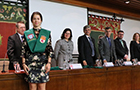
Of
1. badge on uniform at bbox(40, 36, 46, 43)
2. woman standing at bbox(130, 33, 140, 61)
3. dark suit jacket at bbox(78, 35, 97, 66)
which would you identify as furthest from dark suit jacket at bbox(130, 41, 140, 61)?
badge on uniform at bbox(40, 36, 46, 43)

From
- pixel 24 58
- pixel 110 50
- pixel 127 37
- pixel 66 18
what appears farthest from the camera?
pixel 127 37

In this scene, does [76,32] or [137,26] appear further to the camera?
[137,26]

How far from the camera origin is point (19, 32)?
3438mm

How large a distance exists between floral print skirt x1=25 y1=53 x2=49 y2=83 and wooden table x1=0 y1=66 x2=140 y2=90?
0.76 feet

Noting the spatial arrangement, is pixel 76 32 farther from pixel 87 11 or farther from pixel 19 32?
pixel 19 32

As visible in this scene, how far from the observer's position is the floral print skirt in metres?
2.19

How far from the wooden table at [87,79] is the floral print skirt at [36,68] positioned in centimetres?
23

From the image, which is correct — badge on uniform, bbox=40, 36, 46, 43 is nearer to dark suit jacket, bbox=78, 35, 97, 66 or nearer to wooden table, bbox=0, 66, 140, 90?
wooden table, bbox=0, 66, 140, 90

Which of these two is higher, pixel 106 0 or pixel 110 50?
pixel 106 0

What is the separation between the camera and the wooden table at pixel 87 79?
234 cm

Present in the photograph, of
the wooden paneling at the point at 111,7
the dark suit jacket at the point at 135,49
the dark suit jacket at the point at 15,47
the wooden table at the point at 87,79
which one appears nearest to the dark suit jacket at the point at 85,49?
the wooden table at the point at 87,79

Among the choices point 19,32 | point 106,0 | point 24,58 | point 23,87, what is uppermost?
point 106,0

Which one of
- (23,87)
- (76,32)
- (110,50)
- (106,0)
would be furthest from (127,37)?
(23,87)

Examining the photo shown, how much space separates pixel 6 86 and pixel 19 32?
4.57 ft
